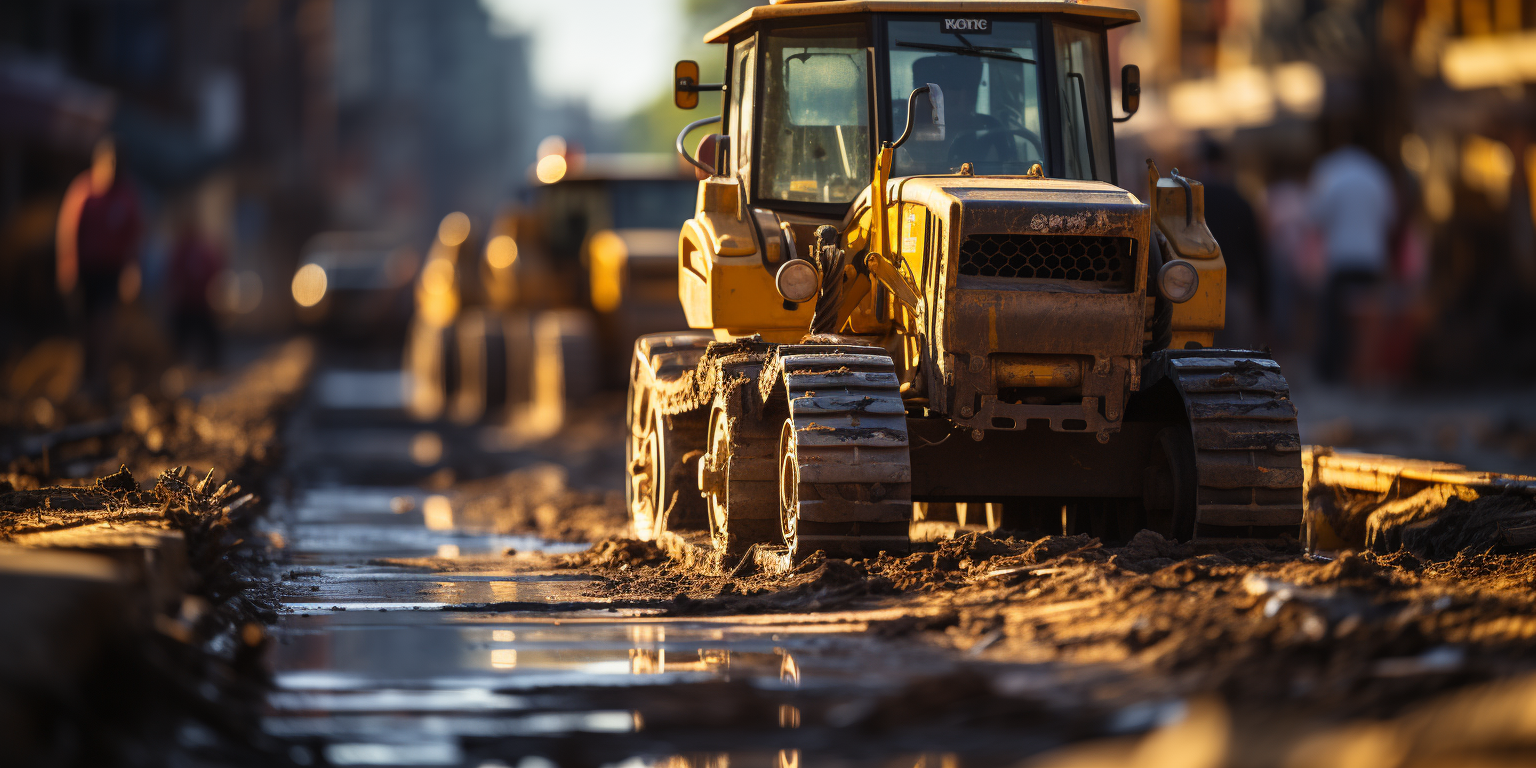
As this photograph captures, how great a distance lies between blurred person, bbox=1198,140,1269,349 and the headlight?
5.71 m

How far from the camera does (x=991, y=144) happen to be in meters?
8.50

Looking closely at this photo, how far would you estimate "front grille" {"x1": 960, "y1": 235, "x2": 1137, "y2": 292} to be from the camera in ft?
25.1

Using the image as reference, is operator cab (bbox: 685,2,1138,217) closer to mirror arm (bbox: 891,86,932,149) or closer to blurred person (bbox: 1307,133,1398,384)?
mirror arm (bbox: 891,86,932,149)

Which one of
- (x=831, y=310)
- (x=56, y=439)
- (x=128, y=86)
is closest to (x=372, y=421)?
(x=56, y=439)

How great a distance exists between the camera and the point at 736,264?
8.87m

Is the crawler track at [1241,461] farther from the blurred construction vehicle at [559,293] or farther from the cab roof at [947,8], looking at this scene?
the blurred construction vehicle at [559,293]

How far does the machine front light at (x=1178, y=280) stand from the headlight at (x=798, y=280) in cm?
144

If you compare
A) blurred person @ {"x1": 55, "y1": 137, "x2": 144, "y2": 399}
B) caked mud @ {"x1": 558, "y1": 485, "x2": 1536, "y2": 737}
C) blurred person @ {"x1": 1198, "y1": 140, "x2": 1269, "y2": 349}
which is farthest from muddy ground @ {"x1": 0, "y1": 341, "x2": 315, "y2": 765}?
blurred person @ {"x1": 55, "y1": 137, "x2": 144, "y2": 399}

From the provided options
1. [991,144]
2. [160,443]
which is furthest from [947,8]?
[160,443]

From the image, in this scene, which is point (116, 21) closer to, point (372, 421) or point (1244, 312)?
point (372, 421)

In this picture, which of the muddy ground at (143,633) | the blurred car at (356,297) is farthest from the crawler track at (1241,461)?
the blurred car at (356,297)

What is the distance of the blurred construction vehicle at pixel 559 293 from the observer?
57.5ft

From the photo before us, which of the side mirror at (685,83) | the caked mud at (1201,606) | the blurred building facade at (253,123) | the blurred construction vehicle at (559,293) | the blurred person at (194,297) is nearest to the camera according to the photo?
the caked mud at (1201,606)

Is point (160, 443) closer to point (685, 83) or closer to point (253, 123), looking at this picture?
point (685, 83)
